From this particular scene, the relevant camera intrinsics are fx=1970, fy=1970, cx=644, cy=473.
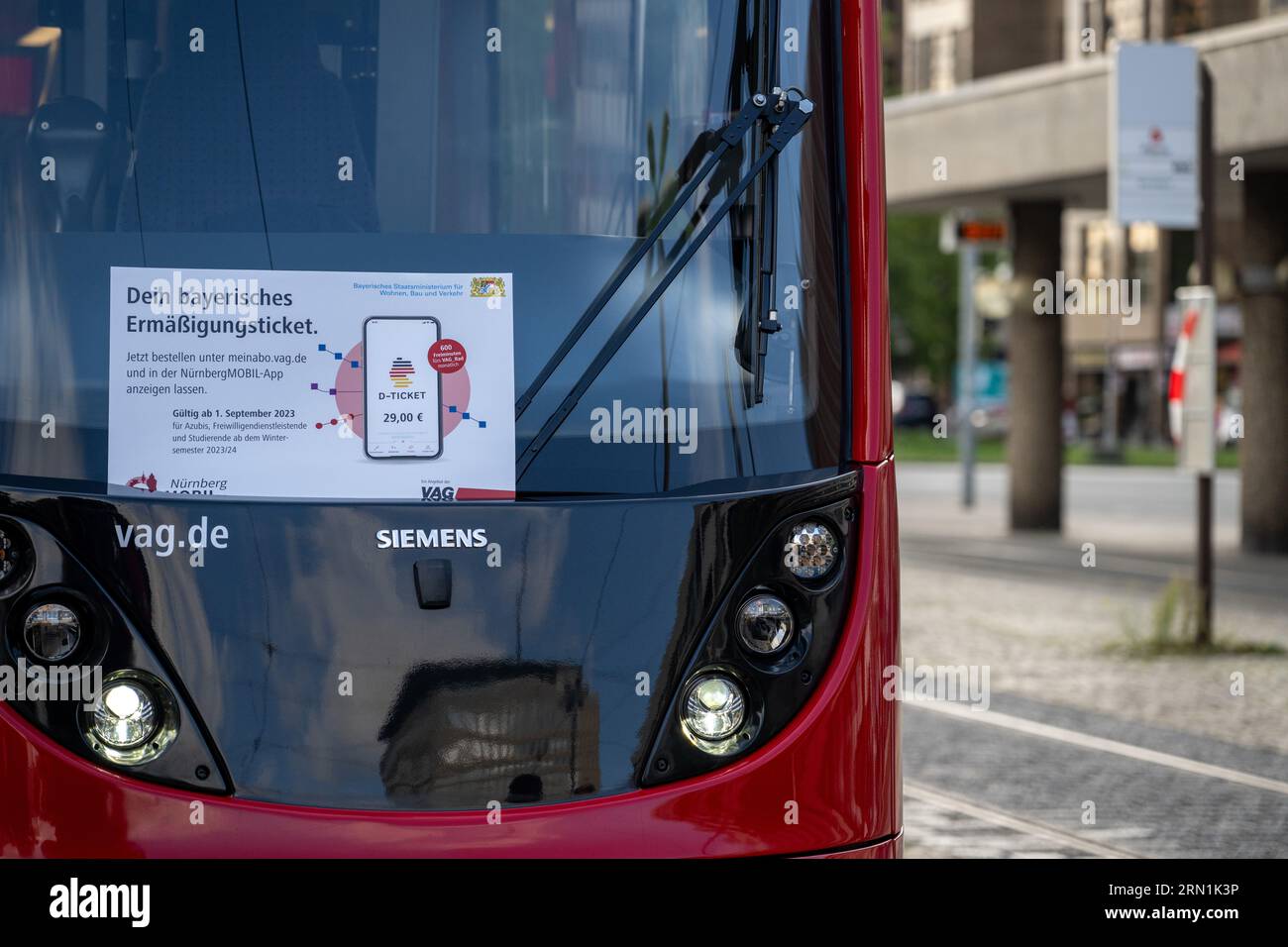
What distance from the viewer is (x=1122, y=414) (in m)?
61.1

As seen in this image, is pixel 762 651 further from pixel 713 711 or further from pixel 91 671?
pixel 91 671

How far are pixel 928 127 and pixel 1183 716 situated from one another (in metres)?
12.6

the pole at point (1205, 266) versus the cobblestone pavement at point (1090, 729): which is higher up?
the pole at point (1205, 266)

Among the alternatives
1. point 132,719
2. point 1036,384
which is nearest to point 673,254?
point 132,719

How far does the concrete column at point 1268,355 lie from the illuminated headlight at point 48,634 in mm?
16011

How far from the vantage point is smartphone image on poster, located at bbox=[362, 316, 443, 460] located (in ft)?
11.7

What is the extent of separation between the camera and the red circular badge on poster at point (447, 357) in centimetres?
361

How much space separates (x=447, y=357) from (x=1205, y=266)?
28.7ft

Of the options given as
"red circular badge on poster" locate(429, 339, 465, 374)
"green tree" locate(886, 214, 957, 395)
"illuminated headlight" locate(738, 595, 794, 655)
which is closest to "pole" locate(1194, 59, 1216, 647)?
"illuminated headlight" locate(738, 595, 794, 655)

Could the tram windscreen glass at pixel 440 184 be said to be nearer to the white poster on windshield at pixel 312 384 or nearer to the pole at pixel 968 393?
the white poster on windshield at pixel 312 384

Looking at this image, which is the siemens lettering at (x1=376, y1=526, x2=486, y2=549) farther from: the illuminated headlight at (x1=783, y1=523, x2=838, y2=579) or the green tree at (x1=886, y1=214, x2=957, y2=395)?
the green tree at (x1=886, y1=214, x2=957, y2=395)
